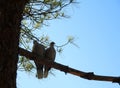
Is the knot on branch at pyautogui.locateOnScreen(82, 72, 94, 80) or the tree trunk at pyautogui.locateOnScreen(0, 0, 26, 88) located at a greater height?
the tree trunk at pyautogui.locateOnScreen(0, 0, 26, 88)

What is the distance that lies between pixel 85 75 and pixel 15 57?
2.77 feet

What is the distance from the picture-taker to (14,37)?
2271 mm

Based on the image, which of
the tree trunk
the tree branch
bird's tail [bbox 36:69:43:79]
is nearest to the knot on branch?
the tree branch

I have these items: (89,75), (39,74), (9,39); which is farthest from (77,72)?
(39,74)

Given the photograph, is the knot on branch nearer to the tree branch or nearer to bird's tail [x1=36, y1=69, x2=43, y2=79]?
the tree branch

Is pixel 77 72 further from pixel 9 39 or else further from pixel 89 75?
pixel 9 39

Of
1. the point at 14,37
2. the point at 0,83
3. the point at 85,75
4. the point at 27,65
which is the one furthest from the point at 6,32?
the point at 27,65

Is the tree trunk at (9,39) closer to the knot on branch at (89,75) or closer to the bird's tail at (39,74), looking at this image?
the knot on branch at (89,75)

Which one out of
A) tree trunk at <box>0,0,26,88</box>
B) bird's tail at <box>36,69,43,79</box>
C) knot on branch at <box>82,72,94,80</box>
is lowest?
bird's tail at <box>36,69,43,79</box>

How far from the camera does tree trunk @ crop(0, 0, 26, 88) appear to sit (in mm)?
2078

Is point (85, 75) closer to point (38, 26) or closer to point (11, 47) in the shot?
point (11, 47)

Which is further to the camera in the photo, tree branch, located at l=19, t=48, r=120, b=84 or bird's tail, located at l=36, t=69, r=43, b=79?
bird's tail, located at l=36, t=69, r=43, b=79

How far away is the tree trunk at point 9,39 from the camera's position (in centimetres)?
208

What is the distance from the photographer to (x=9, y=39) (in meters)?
2.23
